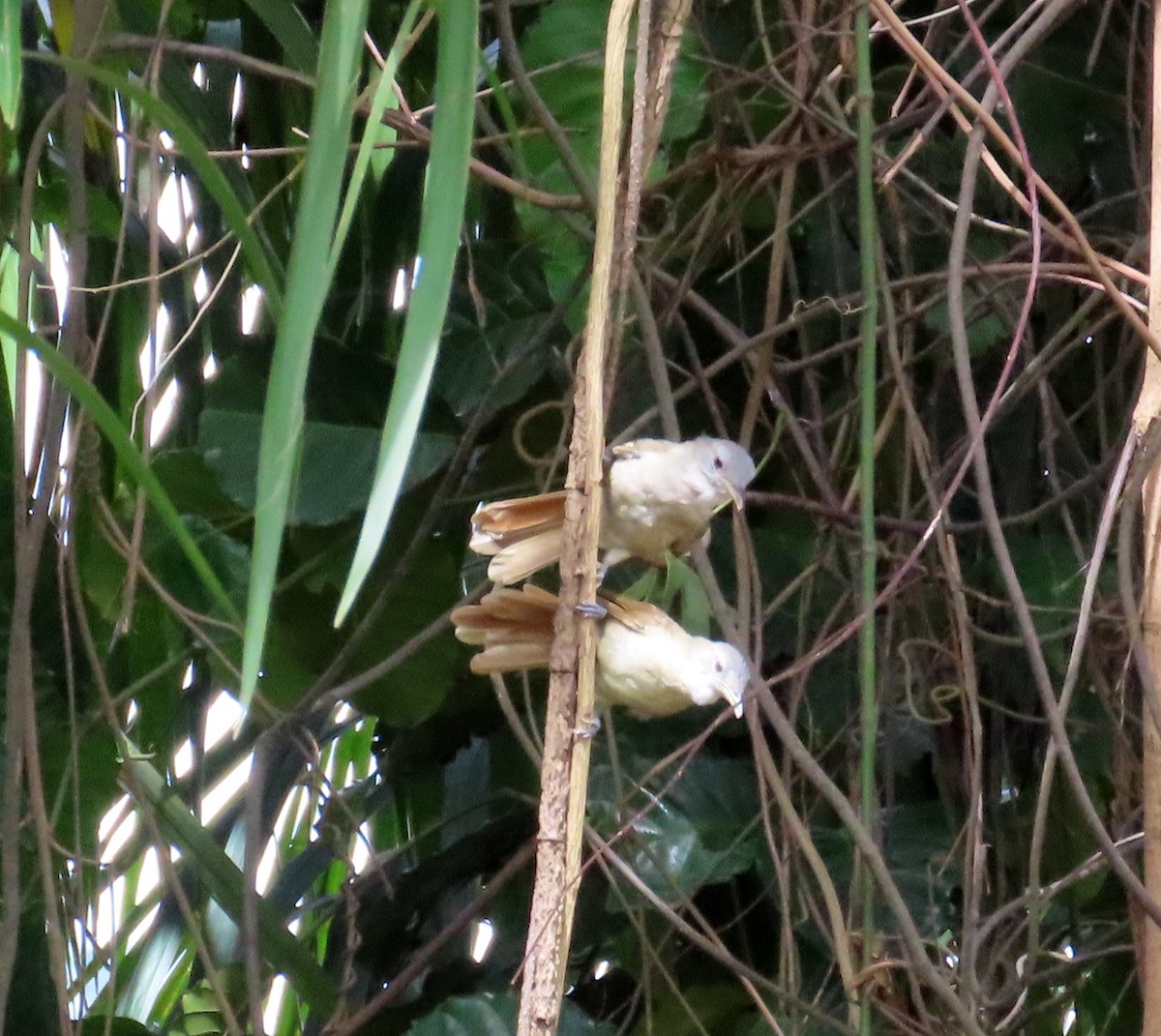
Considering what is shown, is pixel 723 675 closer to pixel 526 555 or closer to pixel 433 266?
pixel 526 555

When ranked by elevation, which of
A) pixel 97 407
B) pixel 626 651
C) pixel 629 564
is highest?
pixel 97 407

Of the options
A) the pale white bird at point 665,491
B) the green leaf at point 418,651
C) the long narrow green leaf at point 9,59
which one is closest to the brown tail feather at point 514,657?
the pale white bird at point 665,491

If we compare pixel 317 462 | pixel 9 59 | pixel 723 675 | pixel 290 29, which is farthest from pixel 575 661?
pixel 317 462

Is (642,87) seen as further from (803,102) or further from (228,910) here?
(228,910)

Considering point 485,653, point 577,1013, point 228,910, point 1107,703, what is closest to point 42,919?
point 228,910

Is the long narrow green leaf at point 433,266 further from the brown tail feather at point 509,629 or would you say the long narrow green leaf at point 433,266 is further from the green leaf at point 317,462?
the green leaf at point 317,462

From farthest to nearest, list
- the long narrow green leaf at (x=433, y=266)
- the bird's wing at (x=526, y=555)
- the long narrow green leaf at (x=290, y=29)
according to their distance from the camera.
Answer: the long narrow green leaf at (x=290, y=29) → the bird's wing at (x=526, y=555) → the long narrow green leaf at (x=433, y=266)
